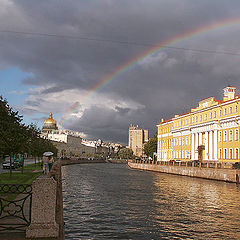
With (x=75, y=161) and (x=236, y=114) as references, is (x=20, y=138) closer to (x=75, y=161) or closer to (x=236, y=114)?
(x=236, y=114)

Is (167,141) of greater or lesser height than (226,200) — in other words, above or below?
above

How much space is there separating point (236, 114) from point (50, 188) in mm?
59097

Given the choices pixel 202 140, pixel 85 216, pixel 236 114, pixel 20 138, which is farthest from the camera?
pixel 202 140

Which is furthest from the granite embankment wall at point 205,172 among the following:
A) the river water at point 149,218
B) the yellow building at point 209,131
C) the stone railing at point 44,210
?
the stone railing at point 44,210

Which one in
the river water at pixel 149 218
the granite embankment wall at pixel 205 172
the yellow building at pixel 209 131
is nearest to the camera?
the river water at pixel 149 218

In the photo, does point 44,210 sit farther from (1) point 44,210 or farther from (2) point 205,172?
(2) point 205,172

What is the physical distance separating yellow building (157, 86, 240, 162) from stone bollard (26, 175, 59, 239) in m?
57.8

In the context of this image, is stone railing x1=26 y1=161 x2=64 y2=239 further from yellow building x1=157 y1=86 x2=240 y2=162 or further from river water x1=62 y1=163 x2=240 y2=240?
yellow building x1=157 y1=86 x2=240 y2=162

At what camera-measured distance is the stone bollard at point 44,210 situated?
8203mm

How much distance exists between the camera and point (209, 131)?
73.1 meters

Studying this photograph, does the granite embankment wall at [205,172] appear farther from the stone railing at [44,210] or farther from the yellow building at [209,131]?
the stone railing at [44,210]

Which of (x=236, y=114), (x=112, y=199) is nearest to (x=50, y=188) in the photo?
(x=112, y=199)

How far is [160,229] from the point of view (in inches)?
579

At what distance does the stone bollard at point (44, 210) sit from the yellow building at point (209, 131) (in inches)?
2275
